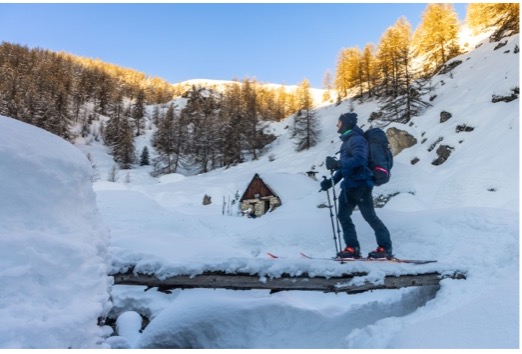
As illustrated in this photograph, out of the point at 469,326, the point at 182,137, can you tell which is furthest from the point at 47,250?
the point at 182,137

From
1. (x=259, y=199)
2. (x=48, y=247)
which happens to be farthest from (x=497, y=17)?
(x=48, y=247)

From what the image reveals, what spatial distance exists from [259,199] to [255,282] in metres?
25.2

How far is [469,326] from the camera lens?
10.7 ft

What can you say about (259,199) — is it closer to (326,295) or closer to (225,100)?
(326,295)

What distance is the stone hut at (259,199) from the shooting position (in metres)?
28.6

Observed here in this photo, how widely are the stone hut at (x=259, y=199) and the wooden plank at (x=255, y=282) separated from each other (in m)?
23.6

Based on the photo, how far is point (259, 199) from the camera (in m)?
29.5

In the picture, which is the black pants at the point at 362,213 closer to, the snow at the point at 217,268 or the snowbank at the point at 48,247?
the snow at the point at 217,268

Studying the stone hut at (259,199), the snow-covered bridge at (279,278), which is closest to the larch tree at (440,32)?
the stone hut at (259,199)

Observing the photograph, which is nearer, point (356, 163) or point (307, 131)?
point (356, 163)

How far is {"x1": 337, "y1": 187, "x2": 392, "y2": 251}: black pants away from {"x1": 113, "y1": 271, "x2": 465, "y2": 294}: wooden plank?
1135 mm

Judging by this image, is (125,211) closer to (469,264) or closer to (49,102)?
(469,264)

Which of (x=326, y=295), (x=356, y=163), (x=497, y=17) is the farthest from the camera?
(x=497, y=17)

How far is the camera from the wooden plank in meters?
4.16
